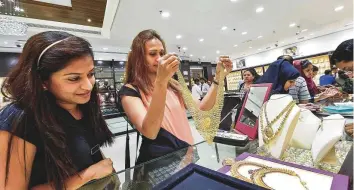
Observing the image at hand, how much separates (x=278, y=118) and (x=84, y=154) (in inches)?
27.3

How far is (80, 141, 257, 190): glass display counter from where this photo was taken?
60 cm

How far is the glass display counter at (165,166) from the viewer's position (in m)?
0.60

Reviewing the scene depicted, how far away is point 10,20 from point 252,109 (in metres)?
3.86

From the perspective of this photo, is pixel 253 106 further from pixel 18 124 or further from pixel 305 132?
pixel 18 124

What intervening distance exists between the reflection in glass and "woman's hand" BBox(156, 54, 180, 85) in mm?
478

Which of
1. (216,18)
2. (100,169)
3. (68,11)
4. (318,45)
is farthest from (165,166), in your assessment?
(318,45)

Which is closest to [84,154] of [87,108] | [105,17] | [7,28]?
A: [87,108]

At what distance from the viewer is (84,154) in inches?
25.5

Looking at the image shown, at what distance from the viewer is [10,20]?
2.96 m

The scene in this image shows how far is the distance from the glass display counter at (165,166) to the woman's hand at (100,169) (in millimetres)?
17

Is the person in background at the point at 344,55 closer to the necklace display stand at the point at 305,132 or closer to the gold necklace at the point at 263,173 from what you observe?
the necklace display stand at the point at 305,132

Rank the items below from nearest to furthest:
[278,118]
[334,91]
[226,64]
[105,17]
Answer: [278,118], [226,64], [334,91], [105,17]

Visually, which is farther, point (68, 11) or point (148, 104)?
point (68, 11)

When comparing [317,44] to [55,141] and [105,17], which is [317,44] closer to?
[105,17]
